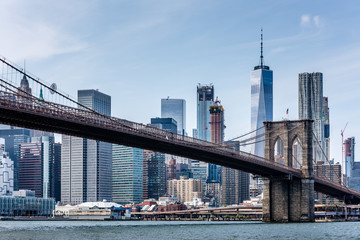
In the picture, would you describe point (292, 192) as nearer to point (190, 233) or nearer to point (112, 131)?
point (190, 233)

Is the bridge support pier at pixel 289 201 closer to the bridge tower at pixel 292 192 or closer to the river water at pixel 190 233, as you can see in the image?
the bridge tower at pixel 292 192

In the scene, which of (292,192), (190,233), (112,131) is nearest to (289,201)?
(292,192)

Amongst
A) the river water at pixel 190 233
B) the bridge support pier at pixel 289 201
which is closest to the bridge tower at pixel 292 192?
the bridge support pier at pixel 289 201

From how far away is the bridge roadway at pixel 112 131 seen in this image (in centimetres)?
5875

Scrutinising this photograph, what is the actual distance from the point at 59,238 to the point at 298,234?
20.2 meters

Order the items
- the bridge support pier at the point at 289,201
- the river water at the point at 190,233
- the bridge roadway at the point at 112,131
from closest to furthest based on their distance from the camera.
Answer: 1. the river water at the point at 190,233
2. the bridge roadway at the point at 112,131
3. the bridge support pier at the point at 289,201

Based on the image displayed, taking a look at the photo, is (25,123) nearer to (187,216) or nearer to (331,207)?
(331,207)

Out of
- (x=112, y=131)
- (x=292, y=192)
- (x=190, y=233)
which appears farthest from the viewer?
(x=292, y=192)

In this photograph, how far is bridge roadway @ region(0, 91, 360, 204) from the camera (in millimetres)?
58750

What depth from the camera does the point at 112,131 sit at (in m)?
67.1

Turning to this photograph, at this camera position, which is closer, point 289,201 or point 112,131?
point 112,131

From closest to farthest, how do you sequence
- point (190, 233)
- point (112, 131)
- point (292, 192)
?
point (190, 233) < point (112, 131) < point (292, 192)

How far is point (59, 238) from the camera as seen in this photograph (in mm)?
54406

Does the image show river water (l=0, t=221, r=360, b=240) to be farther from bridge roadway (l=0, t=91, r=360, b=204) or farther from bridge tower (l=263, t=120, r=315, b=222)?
bridge tower (l=263, t=120, r=315, b=222)
